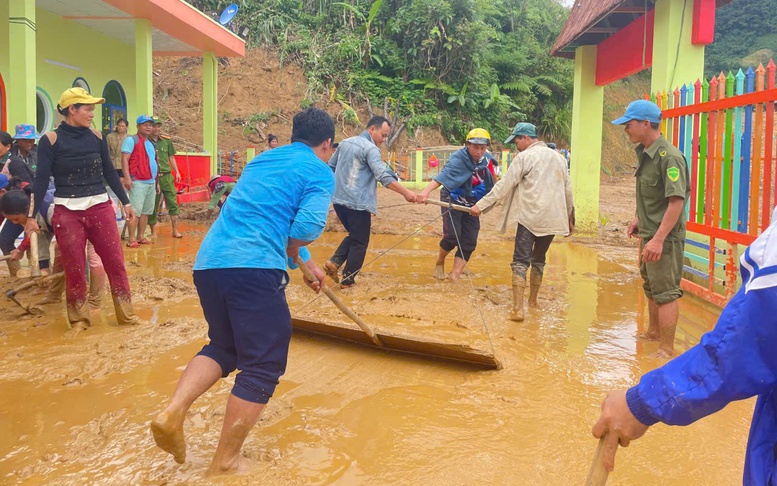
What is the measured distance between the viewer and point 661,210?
4609 mm

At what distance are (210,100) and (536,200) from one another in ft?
32.8

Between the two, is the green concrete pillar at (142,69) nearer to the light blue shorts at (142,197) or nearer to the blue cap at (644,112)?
the light blue shorts at (142,197)

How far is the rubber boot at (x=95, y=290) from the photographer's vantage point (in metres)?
5.23

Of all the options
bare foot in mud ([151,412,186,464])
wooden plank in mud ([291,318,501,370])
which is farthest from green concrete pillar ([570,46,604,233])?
bare foot in mud ([151,412,186,464])

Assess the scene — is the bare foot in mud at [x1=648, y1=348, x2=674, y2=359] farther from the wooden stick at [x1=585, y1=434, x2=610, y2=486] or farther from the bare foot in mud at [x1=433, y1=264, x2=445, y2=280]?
the wooden stick at [x1=585, y1=434, x2=610, y2=486]

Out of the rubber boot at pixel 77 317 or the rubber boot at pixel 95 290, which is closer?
the rubber boot at pixel 77 317

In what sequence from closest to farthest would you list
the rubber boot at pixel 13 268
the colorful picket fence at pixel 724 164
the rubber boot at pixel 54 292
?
the colorful picket fence at pixel 724 164, the rubber boot at pixel 54 292, the rubber boot at pixel 13 268

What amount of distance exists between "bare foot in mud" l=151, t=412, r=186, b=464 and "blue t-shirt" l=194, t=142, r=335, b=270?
2.18 feet

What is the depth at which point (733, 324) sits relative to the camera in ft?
4.11

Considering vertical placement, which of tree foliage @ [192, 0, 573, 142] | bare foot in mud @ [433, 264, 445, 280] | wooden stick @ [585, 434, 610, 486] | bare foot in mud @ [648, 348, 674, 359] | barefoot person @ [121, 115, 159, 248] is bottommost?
bare foot in mud @ [648, 348, 674, 359]

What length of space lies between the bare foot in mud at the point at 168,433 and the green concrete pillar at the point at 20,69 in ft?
20.9

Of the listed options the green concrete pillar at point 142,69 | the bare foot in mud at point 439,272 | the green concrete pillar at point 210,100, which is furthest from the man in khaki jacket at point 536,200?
the green concrete pillar at point 210,100

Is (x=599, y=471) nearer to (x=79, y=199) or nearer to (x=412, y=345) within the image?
(x=412, y=345)

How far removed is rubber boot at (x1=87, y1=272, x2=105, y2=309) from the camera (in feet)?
Result: 17.1
